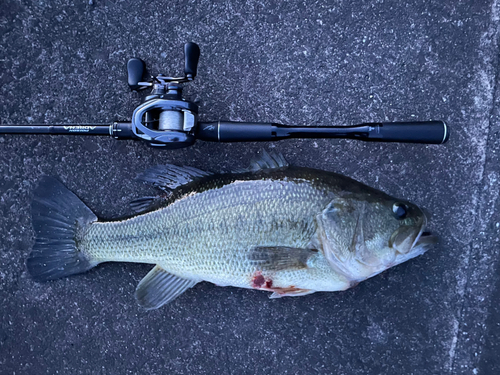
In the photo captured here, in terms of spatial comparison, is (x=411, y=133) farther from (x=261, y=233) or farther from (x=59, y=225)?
(x=59, y=225)

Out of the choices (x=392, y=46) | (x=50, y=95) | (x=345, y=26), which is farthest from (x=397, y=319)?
(x=50, y=95)

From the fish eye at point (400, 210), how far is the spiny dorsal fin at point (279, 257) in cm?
41

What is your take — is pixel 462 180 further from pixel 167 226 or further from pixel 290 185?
pixel 167 226

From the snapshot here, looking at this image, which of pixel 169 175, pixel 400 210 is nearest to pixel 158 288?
pixel 169 175

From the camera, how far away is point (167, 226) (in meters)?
1.76

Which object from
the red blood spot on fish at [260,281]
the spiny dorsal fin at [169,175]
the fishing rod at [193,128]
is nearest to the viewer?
the fishing rod at [193,128]

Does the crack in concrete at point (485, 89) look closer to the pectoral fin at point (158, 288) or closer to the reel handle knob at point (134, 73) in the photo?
the pectoral fin at point (158, 288)

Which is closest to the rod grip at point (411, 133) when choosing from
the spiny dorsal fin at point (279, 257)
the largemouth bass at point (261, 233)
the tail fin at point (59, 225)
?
the largemouth bass at point (261, 233)

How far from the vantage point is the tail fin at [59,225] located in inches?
75.3

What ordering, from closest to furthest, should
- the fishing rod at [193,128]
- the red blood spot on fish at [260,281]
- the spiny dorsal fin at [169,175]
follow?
the fishing rod at [193,128] → the red blood spot on fish at [260,281] → the spiny dorsal fin at [169,175]

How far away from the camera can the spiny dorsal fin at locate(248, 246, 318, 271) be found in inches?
64.7

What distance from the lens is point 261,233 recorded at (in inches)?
64.9

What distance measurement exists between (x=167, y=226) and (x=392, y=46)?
1.58 m

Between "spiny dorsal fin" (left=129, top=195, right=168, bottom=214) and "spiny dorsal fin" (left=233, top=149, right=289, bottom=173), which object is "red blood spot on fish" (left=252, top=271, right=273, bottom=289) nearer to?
"spiny dorsal fin" (left=233, top=149, right=289, bottom=173)
